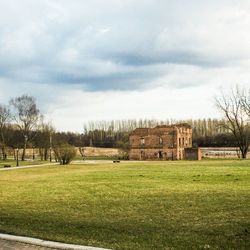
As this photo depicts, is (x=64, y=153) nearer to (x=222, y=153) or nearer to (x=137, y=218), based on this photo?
(x=222, y=153)

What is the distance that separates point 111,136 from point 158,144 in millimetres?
61435

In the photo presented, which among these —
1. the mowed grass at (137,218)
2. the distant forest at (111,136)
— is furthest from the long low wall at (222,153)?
the mowed grass at (137,218)

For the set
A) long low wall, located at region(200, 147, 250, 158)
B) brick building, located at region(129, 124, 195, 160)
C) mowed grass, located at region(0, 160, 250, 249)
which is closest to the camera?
mowed grass, located at region(0, 160, 250, 249)

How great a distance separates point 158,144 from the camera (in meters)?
85.9

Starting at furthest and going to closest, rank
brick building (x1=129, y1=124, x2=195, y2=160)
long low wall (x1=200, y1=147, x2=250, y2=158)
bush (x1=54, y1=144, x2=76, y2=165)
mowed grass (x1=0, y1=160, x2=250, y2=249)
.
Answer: long low wall (x1=200, y1=147, x2=250, y2=158), brick building (x1=129, y1=124, x2=195, y2=160), bush (x1=54, y1=144, x2=76, y2=165), mowed grass (x1=0, y1=160, x2=250, y2=249)

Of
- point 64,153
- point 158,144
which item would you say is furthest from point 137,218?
point 158,144

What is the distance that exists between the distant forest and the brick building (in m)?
4.18

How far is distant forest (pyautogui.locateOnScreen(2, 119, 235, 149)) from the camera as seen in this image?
8325 centimetres

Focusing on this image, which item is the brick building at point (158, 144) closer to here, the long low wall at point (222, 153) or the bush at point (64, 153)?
the long low wall at point (222, 153)

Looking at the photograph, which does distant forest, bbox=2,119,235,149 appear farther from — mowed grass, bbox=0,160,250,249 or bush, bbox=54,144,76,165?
mowed grass, bbox=0,160,250,249

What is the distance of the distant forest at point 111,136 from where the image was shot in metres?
83.2

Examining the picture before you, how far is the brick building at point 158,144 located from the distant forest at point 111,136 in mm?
4183

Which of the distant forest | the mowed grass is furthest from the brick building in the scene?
the mowed grass

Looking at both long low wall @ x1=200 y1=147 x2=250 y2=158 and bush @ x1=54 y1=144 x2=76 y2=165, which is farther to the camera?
long low wall @ x1=200 y1=147 x2=250 y2=158
